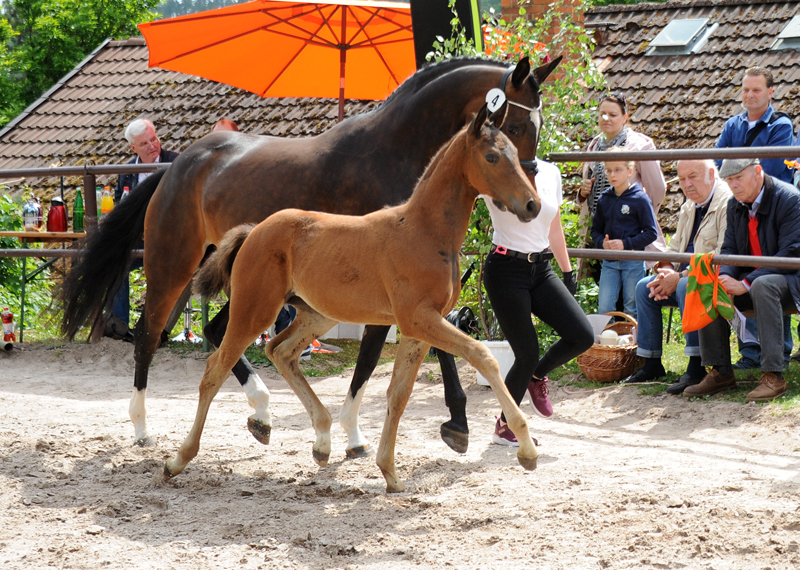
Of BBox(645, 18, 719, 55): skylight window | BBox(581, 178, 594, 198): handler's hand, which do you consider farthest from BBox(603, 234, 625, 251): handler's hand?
BBox(645, 18, 719, 55): skylight window

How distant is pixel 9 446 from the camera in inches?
175

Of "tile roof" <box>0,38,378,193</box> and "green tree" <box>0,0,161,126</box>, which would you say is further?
"green tree" <box>0,0,161,126</box>

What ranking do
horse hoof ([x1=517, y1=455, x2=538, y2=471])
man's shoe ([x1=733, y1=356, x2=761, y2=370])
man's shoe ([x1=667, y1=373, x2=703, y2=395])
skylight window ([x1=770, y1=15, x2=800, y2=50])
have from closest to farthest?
horse hoof ([x1=517, y1=455, x2=538, y2=471])
man's shoe ([x1=667, y1=373, x2=703, y2=395])
man's shoe ([x1=733, y1=356, x2=761, y2=370])
skylight window ([x1=770, y1=15, x2=800, y2=50])

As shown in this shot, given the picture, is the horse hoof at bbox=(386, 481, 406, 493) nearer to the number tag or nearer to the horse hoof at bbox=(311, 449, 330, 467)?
the horse hoof at bbox=(311, 449, 330, 467)

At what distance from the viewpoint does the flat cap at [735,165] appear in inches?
205

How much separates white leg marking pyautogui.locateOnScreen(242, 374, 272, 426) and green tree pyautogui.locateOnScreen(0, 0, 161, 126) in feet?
55.2

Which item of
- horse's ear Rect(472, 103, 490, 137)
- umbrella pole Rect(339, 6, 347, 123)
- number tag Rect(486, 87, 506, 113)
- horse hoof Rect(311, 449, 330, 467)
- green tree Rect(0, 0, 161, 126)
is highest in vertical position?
green tree Rect(0, 0, 161, 126)

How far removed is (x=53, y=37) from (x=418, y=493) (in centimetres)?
1865

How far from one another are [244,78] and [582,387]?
177 inches

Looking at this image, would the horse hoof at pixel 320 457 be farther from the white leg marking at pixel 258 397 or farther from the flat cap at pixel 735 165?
the flat cap at pixel 735 165

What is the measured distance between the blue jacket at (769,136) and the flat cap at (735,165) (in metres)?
0.92

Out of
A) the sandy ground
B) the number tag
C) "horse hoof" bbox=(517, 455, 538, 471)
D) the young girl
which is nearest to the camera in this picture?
the sandy ground

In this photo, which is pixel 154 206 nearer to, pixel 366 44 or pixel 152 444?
pixel 152 444

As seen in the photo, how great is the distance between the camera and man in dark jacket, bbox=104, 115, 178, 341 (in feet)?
23.6
